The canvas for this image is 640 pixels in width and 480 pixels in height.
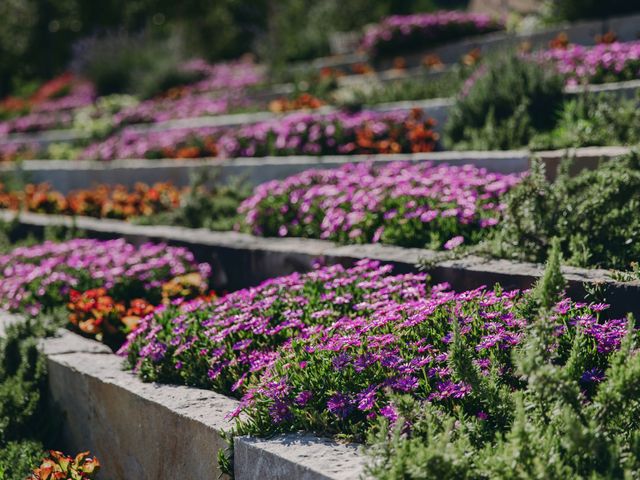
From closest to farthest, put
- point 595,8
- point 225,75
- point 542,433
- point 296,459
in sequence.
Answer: point 542,433, point 296,459, point 595,8, point 225,75

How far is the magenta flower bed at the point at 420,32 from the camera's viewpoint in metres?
12.2

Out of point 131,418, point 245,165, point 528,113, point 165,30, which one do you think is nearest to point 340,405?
point 131,418

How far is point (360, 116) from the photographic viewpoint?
8.23 meters

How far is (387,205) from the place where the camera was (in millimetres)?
5426

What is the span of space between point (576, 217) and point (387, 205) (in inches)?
56.3

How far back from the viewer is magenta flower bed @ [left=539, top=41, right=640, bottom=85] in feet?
24.0

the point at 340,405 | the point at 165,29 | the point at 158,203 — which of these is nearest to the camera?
the point at 340,405

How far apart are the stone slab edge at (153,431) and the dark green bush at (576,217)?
1.83 meters

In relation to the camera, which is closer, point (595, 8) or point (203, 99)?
point (595, 8)

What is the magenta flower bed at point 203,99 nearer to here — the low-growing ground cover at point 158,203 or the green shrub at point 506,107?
the low-growing ground cover at point 158,203

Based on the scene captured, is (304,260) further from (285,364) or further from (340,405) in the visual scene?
(340,405)

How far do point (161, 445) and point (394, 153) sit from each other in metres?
4.35

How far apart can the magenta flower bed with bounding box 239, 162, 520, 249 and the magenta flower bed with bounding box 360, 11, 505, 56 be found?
6.15 m

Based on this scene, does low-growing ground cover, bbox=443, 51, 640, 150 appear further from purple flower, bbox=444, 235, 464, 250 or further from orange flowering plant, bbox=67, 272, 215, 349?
orange flowering plant, bbox=67, 272, 215, 349
